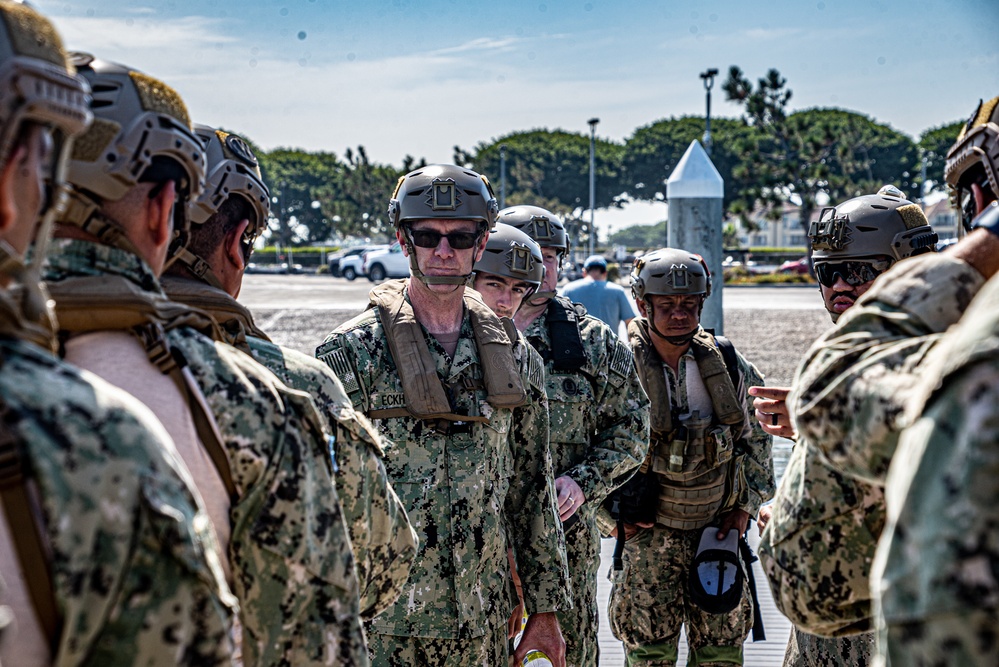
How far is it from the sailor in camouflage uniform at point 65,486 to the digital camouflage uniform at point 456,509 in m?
2.07

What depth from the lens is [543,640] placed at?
390 centimetres

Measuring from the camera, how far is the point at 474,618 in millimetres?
3639

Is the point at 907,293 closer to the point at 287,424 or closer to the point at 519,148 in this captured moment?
the point at 287,424

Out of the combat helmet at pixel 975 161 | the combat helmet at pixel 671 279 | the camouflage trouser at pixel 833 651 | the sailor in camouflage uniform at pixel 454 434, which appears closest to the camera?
the combat helmet at pixel 975 161

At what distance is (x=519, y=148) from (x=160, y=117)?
92.2 m

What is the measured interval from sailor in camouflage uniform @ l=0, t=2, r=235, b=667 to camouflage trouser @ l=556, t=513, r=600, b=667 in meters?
3.28

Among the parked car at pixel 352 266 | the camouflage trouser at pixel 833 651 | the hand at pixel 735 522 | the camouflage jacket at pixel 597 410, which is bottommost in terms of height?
the parked car at pixel 352 266

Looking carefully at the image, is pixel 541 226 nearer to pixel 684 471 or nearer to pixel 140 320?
pixel 684 471

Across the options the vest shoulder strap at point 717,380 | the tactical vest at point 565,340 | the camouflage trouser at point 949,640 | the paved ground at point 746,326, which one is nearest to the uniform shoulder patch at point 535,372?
the tactical vest at point 565,340

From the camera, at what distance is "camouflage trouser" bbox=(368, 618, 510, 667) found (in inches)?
142

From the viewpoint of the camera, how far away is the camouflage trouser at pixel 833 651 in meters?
3.53

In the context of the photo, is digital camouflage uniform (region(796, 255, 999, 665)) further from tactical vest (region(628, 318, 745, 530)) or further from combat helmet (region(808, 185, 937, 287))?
tactical vest (region(628, 318, 745, 530))

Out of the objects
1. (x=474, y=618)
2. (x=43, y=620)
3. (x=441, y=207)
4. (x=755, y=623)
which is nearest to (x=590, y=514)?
(x=755, y=623)

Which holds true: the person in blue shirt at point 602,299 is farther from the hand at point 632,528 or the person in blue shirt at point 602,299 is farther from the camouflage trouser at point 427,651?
the camouflage trouser at point 427,651
